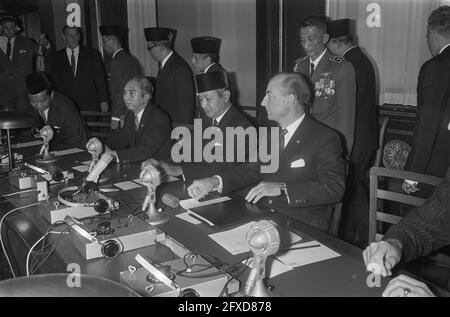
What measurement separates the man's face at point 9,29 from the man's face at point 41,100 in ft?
7.85

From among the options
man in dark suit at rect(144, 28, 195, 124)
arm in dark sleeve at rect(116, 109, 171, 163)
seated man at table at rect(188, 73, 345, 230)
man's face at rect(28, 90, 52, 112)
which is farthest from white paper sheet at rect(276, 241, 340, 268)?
man's face at rect(28, 90, 52, 112)

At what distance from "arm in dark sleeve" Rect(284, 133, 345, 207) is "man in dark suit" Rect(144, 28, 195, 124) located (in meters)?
2.02

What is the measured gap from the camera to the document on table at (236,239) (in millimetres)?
1549

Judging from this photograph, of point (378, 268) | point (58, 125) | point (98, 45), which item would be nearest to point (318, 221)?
point (378, 268)

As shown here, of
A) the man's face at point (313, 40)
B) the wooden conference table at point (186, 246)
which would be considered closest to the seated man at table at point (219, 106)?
the wooden conference table at point (186, 246)

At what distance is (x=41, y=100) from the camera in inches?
149

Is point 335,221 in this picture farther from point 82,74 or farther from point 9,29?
point 9,29

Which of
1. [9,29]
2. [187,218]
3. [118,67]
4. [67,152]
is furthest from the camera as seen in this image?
[9,29]

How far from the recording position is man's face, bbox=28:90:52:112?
378 centimetres

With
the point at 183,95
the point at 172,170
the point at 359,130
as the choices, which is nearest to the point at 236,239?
the point at 172,170

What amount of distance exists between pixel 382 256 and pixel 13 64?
5544 millimetres

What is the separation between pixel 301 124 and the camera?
2293 mm

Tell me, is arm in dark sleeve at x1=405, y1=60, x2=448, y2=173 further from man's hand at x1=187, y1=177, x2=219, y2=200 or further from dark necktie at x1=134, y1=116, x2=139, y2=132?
dark necktie at x1=134, y1=116, x2=139, y2=132
